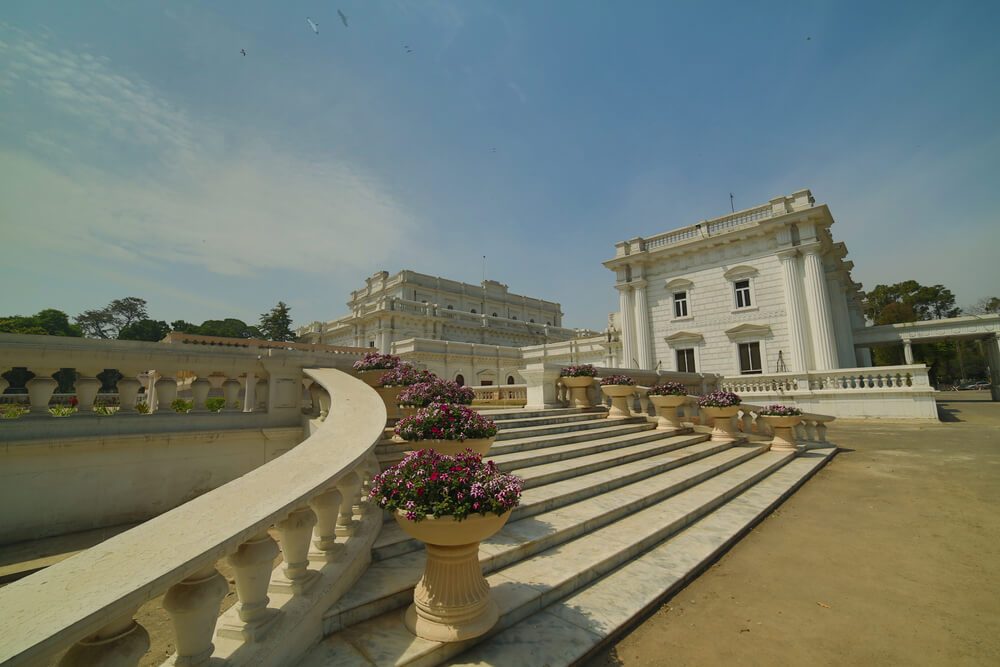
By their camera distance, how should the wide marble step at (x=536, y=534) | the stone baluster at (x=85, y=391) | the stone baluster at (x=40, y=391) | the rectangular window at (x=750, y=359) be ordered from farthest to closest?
the rectangular window at (x=750, y=359)
the stone baluster at (x=85, y=391)
the stone baluster at (x=40, y=391)
the wide marble step at (x=536, y=534)

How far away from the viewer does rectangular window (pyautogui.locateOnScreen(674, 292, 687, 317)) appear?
24.6 m

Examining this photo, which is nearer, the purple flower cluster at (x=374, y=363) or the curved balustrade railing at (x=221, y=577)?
the curved balustrade railing at (x=221, y=577)

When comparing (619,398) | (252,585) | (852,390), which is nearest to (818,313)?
(852,390)

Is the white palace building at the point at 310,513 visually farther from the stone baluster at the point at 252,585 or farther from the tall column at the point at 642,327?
the tall column at the point at 642,327

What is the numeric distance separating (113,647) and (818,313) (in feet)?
81.3

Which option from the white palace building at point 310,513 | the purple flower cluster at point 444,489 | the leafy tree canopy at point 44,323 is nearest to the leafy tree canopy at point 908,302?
the white palace building at point 310,513

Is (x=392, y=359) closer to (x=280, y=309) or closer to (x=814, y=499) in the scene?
(x=814, y=499)

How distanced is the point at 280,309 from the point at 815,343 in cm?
6332

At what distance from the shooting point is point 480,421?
454 cm

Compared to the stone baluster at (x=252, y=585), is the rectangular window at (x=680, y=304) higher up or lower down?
higher up

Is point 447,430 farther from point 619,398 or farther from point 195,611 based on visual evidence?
point 619,398

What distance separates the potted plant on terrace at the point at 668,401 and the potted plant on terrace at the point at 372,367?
6699 mm

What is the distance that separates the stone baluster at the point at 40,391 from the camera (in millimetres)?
4594

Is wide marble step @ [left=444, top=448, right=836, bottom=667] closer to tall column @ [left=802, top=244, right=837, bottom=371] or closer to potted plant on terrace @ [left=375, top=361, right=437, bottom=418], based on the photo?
potted plant on terrace @ [left=375, top=361, right=437, bottom=418]
